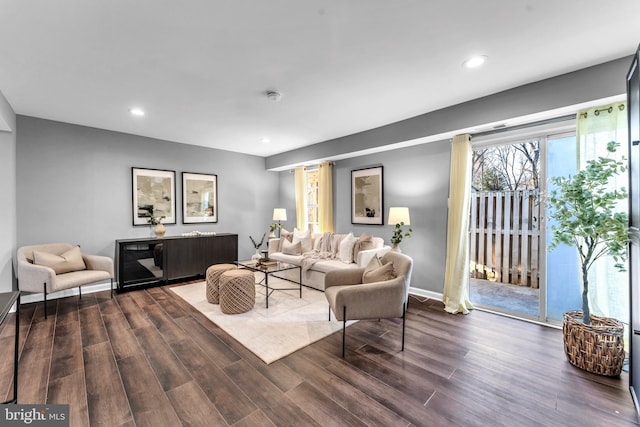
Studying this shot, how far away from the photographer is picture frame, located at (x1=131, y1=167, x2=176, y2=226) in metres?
4.80

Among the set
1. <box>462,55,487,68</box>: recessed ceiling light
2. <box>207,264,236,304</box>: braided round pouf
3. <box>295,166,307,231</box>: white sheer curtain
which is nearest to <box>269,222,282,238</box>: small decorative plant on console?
<box>295,166,307,231</box>: white sheer curtain

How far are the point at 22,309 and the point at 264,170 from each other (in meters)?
4.67

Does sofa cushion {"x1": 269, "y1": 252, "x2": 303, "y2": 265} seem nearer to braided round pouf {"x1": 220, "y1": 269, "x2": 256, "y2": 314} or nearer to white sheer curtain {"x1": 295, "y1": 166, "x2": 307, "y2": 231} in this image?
white sheer curtain {"x1": 295, "y1": 166, "x2": 307, "y2": 231}

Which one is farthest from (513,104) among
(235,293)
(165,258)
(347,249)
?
(165,258)

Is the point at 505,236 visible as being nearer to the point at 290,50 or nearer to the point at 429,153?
the point at 429,153

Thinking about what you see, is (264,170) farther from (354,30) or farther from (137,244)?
(354,30)

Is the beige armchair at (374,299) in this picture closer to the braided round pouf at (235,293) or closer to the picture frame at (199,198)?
the braided round pouf at (235,293)

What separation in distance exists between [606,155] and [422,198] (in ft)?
6.61

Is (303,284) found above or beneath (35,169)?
beneath

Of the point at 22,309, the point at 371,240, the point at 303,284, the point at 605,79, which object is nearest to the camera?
the point at 605,79

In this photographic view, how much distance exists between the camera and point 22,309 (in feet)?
11.8

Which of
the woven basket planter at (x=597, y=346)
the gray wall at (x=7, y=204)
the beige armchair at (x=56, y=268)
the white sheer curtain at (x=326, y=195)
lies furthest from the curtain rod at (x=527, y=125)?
the gray wall at (x=7, y=204)

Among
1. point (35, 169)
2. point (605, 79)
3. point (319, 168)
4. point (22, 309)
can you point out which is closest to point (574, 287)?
point (605, 79)

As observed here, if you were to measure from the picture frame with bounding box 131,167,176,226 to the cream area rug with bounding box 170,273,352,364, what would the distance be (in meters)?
1.64
